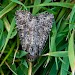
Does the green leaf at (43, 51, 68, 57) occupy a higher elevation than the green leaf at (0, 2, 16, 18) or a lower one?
lower

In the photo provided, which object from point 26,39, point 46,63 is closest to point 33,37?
point 26,39

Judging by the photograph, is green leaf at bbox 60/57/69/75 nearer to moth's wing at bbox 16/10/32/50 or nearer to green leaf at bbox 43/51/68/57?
green leaf at bbox 43/51/68/57

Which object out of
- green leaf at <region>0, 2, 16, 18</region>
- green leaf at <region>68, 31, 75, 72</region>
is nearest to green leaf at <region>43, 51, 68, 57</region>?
green leaf at <region>68, 31, 75, 72</region>

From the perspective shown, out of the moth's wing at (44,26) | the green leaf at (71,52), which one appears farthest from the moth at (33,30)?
the green leaf at (71,52)

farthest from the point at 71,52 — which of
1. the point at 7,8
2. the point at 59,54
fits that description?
the point at 7,8

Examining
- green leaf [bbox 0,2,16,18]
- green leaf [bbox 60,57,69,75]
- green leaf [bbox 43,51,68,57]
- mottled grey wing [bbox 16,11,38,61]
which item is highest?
green leaf [bbox 0,2,16,18]

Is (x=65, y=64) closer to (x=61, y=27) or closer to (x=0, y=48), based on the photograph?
(x=61, y=27)

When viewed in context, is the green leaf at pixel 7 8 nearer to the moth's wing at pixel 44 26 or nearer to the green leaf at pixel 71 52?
the moth's wing at pixel 44 26

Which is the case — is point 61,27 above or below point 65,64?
above
